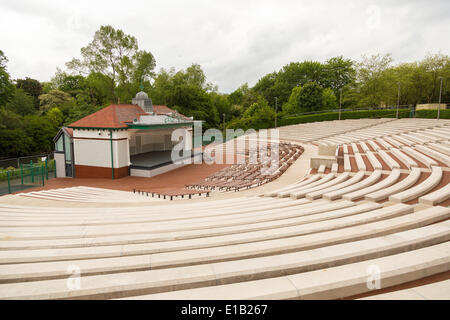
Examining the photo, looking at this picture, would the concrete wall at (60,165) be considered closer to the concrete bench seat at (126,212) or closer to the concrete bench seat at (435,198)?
the concrete bench seat at (126,212)

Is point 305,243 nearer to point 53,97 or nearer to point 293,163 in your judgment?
point 293,163

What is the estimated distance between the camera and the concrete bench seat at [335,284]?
9.73ft

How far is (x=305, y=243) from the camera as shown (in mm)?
4500

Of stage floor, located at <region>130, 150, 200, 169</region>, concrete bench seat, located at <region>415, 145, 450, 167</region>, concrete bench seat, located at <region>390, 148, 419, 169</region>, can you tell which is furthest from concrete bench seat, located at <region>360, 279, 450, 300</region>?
stage floor, located at <region>130, 150, 200, 169</region>

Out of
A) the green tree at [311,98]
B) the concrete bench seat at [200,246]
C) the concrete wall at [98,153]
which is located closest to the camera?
the concrete bench seat at [200,246]

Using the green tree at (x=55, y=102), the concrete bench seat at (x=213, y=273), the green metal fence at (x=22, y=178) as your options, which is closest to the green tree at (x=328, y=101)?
the green tree at (x=55, y=102)

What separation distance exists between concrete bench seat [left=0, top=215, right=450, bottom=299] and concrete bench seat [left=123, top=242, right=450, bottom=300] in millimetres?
165

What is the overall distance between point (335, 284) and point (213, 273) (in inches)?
59.4

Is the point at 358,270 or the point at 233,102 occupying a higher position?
the point at 233,102

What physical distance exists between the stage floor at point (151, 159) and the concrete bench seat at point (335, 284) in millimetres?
21717

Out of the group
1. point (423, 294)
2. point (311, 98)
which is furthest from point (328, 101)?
point (423, 294)

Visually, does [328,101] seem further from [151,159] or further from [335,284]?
[335,284]
